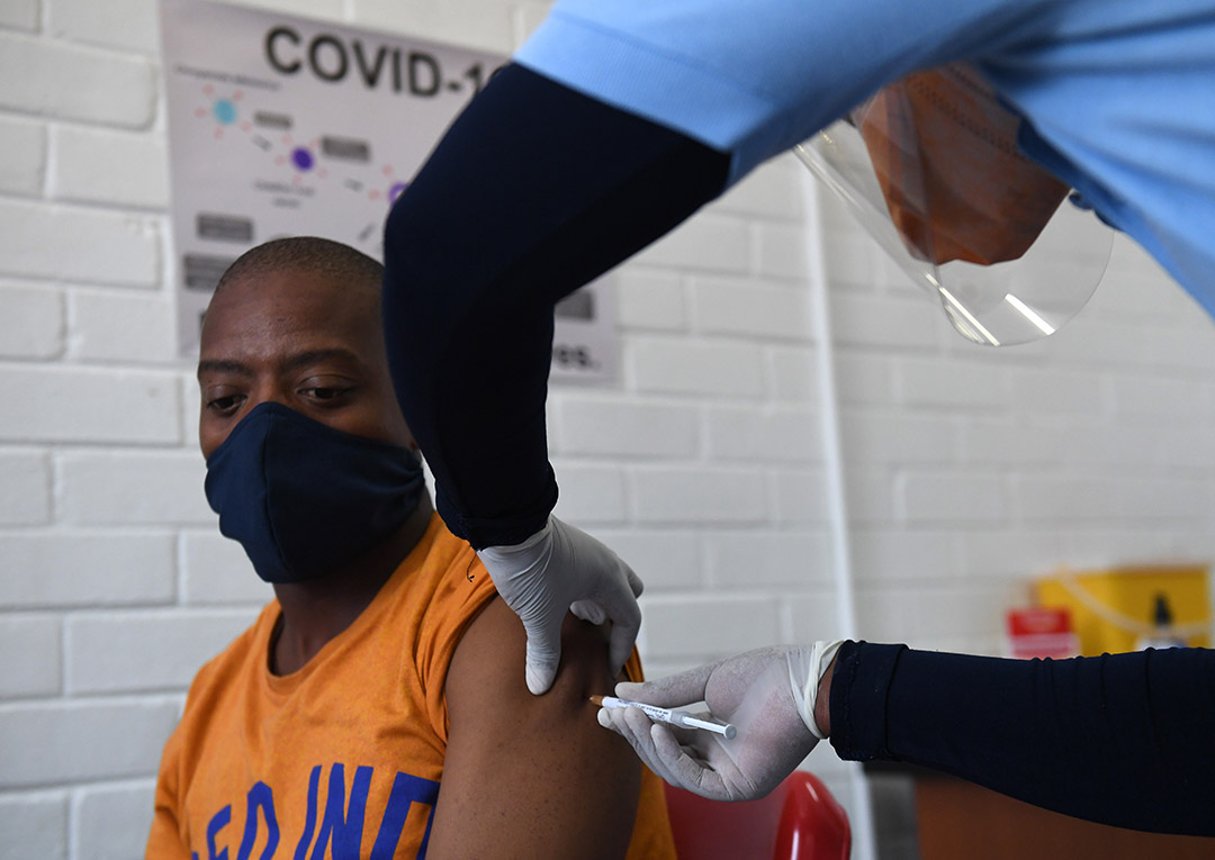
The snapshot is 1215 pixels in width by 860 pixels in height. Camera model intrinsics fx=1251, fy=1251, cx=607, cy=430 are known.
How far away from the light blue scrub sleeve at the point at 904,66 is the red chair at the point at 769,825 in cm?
70

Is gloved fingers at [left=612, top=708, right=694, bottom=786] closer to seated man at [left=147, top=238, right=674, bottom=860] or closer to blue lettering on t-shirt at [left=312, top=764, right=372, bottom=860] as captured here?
seated man at [left=147, top=238, right=674, bottom=860]

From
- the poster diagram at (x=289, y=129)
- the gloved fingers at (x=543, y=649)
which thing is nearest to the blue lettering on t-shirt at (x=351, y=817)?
the gloved fingers at (x=543, y=649)

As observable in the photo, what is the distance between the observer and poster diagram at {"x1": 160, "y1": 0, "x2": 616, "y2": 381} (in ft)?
6.06

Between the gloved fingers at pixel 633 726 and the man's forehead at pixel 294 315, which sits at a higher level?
the man's forehead at pixel 294 315

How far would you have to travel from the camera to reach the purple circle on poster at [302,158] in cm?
193

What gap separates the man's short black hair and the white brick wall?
1.69 feet

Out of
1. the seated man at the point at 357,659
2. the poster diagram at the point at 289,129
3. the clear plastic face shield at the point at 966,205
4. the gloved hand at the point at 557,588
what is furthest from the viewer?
the poster diagram at the point at 289,129

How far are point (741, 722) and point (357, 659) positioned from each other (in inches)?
14.8

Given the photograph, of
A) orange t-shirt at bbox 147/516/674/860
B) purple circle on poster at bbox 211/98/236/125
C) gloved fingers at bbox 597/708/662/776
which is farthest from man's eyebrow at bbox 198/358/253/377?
purple circle on poster at bbox 211/98/236/125

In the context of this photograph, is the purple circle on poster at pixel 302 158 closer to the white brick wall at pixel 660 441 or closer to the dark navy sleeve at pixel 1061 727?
the white brick wall at pixel 660 441

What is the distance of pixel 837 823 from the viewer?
1179 mm

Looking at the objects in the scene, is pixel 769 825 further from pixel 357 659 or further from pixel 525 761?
pixel 357 659

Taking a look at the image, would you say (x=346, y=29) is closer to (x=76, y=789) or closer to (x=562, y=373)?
(x=562, y=373)

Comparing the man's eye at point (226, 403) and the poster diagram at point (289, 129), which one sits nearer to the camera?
the man's eye at point (226, 403)
